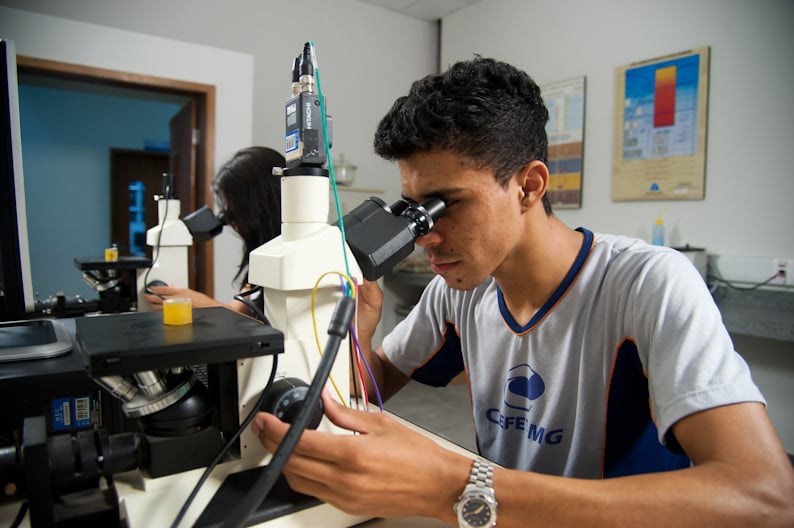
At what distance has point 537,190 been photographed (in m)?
1.01

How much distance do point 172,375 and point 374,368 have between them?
0.71 metres

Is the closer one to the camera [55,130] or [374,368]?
[374,368]

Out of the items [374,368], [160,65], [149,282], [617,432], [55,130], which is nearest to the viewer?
[617,432]

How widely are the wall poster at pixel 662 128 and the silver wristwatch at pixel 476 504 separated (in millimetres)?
2593

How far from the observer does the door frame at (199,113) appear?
2912mm

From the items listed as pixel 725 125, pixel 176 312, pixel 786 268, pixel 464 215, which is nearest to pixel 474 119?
pixel 464 215

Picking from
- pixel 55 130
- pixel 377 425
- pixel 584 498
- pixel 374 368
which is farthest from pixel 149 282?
pixel 55 130

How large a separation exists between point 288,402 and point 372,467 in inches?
4.8

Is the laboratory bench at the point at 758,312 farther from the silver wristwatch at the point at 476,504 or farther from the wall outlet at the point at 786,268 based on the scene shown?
the silver wristwatch at the point at 476,504

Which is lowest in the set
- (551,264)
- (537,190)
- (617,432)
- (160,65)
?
(617,432)

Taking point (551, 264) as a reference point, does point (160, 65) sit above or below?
above

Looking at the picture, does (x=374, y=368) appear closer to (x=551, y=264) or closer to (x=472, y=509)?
(x=551, y=264)

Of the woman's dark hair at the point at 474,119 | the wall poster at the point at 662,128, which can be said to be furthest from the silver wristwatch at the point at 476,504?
the wall poster at the point at 662,128

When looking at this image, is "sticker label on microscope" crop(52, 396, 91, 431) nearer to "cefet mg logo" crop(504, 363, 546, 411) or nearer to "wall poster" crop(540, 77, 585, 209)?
"cefet mg logo" crop(504, 363, 546, 411)
